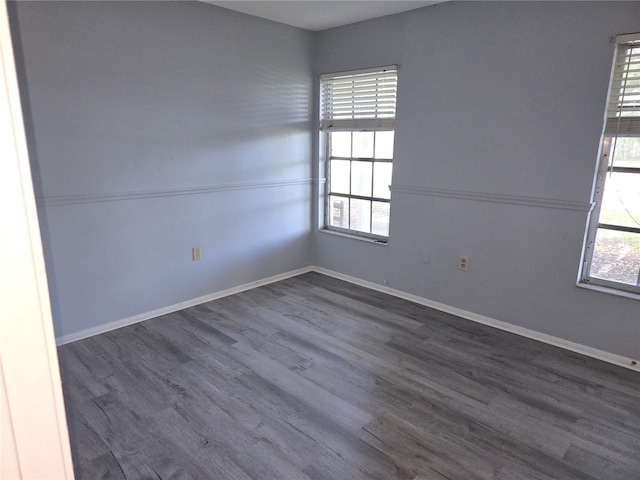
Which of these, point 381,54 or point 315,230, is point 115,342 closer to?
point 315,230

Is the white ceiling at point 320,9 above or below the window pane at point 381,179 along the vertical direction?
above

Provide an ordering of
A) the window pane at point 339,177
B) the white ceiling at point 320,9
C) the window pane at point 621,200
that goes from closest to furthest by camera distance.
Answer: the window pane at point 621,200 → the white ceiling at point 320,9 → the window pane at point 339,177

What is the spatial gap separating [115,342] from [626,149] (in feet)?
11.6

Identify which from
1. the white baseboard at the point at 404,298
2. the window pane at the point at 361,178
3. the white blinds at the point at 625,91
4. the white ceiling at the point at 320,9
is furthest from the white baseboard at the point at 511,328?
the white ceiling at the point at 320,9

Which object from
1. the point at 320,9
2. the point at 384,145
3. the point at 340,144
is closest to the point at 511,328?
the point at 384,145

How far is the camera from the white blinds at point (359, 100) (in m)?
3.66

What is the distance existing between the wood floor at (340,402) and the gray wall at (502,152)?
36 cm

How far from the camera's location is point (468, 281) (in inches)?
134

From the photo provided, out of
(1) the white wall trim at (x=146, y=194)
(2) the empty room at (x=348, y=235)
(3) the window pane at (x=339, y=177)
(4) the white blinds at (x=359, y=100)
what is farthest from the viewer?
(3) the window pane at (x=339, y=177)

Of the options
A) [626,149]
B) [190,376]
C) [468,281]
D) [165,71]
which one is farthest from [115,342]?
[626,149]

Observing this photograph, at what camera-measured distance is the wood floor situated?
1.90m

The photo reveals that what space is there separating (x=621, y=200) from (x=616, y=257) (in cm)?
37

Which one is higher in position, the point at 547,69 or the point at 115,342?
the point at 547,69

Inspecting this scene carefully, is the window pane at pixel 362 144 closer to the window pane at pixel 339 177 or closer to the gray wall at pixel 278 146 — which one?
the window pane at pixel 339 177
